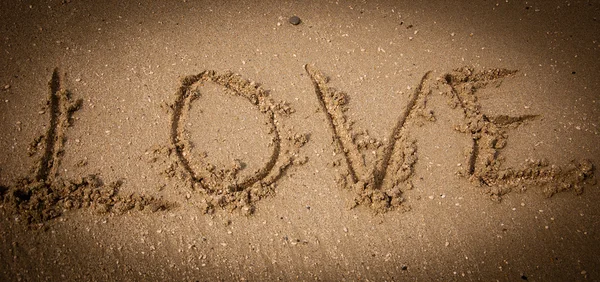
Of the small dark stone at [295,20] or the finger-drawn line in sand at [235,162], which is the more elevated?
the small dark stone at [295,20]

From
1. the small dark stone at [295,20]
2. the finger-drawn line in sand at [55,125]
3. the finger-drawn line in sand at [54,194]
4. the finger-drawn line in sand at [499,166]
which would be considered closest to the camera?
the finger-drawn line in sand at [54,194]

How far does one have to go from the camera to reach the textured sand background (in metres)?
1.76

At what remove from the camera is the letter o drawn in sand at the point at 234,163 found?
188 centimetres

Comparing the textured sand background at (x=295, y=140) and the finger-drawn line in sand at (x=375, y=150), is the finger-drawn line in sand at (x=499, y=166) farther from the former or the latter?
the finger-drawn line in sand at (x=375, y=150)

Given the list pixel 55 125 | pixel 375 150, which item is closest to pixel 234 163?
pixel 375 150

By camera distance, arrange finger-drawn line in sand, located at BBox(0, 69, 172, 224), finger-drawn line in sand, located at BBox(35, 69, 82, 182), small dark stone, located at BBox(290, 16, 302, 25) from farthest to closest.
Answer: small dark stone, located at BBox(290, 16, 302, 25)
finger-drawn line in sand, located at BBox(35, 69, 82, 182)
finger-drawn line in sand, located at BBox(0, 69, 172, 224)

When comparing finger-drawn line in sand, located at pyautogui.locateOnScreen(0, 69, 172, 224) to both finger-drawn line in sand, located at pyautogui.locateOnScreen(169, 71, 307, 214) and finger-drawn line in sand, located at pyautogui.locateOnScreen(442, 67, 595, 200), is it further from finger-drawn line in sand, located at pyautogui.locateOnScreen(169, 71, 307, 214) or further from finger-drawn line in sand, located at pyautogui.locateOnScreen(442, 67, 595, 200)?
finger-drawn line in sand, located at pyautogui.locateOnScreen(442, 67, 595, 200)

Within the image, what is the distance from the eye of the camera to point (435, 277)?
1754 mm

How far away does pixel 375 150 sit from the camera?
202 cm

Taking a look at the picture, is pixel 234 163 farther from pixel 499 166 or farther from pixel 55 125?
pixel 499 166

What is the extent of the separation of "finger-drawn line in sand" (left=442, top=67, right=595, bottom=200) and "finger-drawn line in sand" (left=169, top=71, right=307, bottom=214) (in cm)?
96

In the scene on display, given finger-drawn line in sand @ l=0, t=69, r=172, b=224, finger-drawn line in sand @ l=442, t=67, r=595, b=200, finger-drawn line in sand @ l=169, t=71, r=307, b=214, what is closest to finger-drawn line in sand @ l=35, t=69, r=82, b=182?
finger-drawn line in sand @ l=0, t=69, r=172, b=224

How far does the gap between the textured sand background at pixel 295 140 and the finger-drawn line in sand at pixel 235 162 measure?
10 mm

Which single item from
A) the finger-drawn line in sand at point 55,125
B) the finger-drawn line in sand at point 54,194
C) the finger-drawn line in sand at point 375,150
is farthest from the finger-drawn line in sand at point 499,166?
the finger-drawn line in sand at point 55,125
